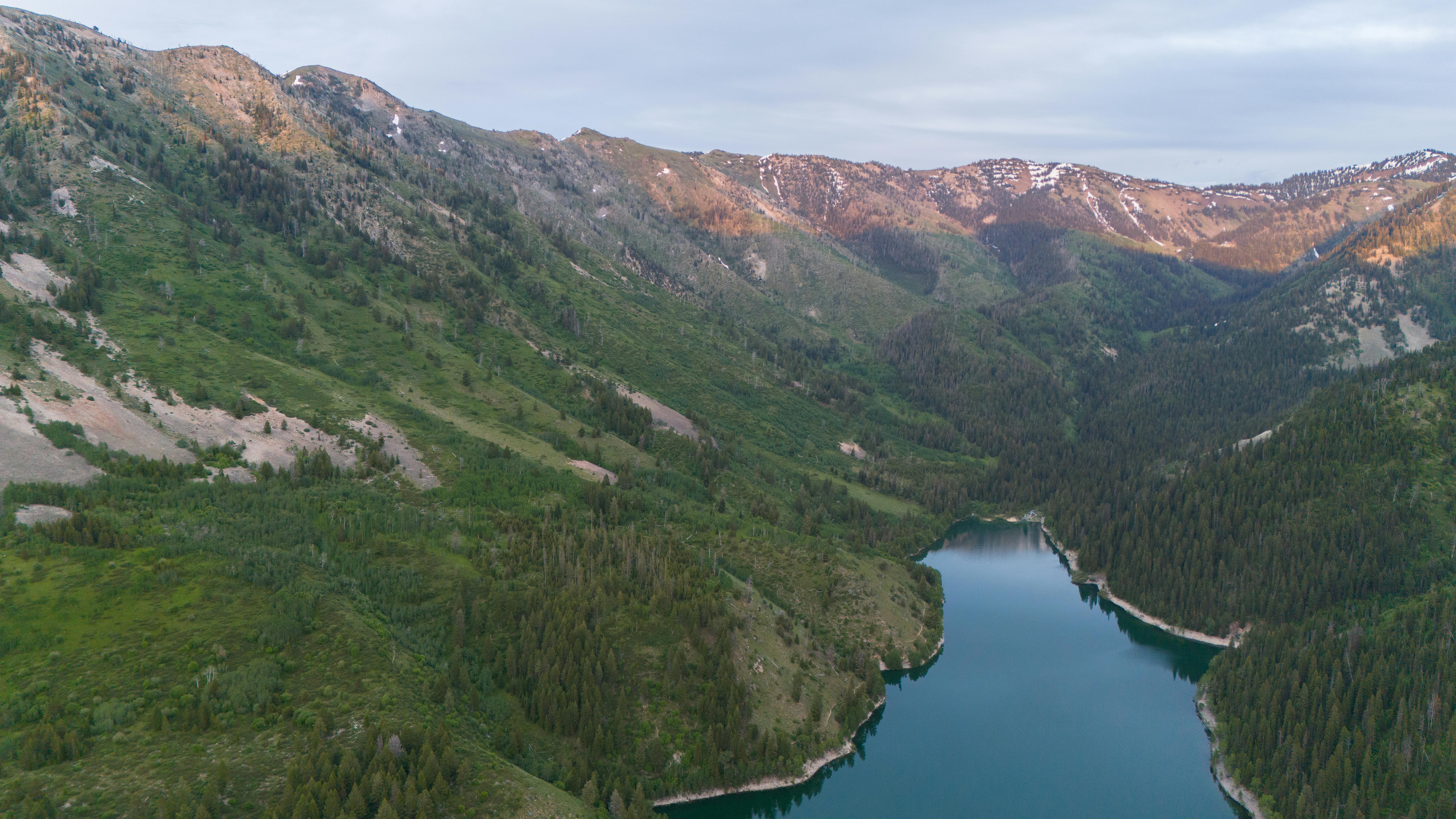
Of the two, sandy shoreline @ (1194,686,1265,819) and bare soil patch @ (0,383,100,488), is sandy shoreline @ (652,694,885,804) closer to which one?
sandy shoreline @ (1194,686,1265,819)

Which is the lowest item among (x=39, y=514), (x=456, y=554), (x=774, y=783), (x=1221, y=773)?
(x=774, y=783)

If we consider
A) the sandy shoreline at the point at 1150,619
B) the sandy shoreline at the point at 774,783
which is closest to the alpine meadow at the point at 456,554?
the sandy shoreline at the point at 774,783

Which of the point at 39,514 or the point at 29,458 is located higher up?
the point at 29,458

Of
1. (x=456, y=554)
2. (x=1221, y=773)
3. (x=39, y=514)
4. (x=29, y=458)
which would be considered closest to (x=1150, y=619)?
(x=1221, y=773)

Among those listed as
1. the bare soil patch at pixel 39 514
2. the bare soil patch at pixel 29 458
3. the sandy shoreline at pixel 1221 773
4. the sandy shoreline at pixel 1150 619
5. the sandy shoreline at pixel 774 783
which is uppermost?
the bare soil patch at pixel 29 458

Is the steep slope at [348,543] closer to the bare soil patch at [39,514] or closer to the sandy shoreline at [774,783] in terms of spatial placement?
the bare soil patch at [39,514]

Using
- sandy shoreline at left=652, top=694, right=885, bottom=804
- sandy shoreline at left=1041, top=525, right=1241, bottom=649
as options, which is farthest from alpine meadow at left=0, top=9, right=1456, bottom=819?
sandy shoreline at left=1041, top=525, right=1241, bottom=649

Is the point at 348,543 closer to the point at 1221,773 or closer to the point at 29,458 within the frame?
the point at 29,458
